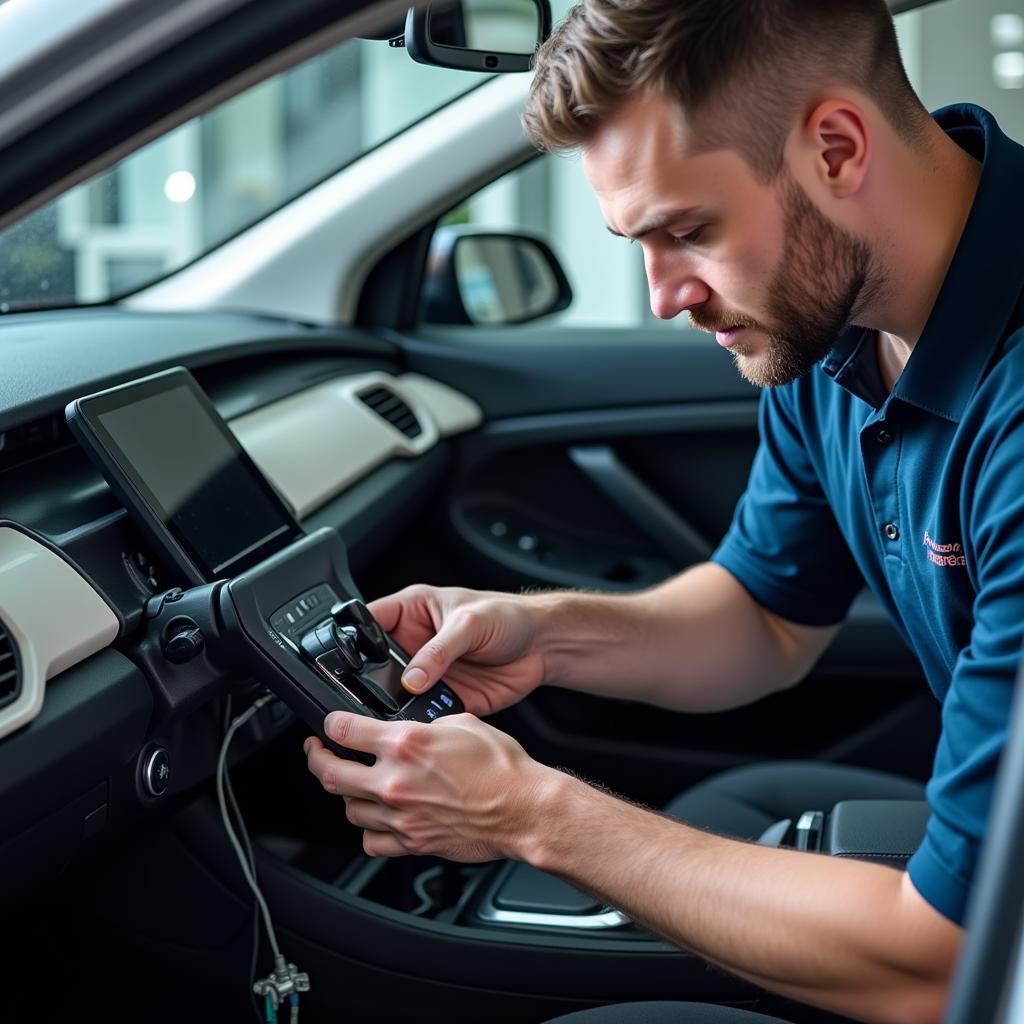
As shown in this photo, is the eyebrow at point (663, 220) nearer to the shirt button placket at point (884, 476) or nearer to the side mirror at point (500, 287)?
the shirt button placket at point (884, 476)

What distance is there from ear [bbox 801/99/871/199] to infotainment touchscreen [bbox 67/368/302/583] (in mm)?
633

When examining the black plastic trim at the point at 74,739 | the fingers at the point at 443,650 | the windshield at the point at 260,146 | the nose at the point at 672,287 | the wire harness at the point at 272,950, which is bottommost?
the windshield at the point at 260,146

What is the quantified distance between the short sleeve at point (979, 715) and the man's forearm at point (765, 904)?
0.03 meters

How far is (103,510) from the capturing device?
1293mm

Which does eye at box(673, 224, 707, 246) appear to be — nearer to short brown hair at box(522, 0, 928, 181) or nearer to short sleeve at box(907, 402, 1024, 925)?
short brown hair at box(522, 0, 928, 181)

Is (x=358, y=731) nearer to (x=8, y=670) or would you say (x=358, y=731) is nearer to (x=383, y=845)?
(x=383, y=845)

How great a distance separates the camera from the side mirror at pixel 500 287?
251 centimetres

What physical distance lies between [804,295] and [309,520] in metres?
0.74

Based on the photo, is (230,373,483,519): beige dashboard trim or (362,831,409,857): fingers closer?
(362,831,409,857): fingers

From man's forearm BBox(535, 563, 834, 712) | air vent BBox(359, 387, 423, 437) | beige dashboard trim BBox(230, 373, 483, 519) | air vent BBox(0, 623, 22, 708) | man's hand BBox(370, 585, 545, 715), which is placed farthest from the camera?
air vent BBox(359, 387, 423, 437)

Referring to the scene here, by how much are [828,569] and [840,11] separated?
2.21ft

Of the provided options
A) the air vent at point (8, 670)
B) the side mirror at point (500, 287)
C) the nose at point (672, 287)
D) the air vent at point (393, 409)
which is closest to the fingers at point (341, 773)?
the air vent at point (8, 670)

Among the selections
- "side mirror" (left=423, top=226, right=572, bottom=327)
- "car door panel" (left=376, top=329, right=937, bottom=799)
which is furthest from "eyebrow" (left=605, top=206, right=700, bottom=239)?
"side mirror" (left=423, top=226, right=572, bottom=327)

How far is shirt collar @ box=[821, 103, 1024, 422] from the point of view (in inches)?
45.7
